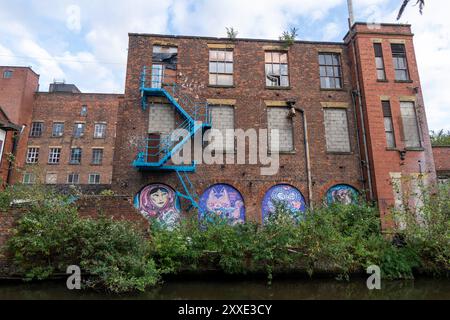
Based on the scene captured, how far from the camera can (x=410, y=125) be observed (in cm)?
1602

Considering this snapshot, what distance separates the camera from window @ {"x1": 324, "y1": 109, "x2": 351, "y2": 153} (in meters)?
16.2

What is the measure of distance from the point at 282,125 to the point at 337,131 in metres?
2.91

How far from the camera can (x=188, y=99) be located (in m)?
16.1

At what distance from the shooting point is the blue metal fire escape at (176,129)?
14.6 m

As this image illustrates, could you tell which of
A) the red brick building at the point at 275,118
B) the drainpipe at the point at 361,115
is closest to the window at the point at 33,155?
the red brick building at the point at 275,118

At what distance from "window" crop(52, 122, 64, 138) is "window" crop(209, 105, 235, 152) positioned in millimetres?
22377

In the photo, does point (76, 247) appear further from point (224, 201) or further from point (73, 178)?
point (73, 178)

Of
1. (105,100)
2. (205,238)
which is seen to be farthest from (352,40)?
(105,100)

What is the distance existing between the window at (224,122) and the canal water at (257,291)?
7.62 metres

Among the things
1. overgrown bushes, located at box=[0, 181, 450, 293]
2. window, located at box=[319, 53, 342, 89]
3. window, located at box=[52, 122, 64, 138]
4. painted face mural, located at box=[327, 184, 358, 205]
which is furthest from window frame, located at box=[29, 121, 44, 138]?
painted face mural, located at box=[327, 184, 358, 205]

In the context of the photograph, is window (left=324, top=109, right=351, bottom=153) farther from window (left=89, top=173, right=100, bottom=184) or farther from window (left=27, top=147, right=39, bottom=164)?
window (left=27, top=147, right=39, bottom=164)
